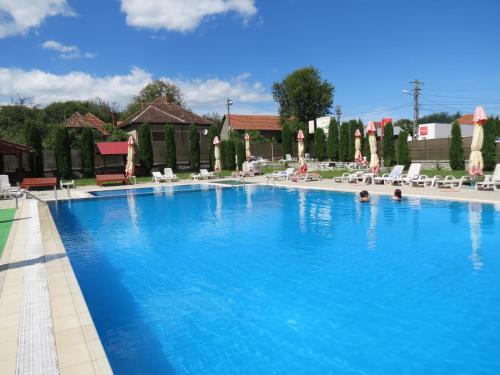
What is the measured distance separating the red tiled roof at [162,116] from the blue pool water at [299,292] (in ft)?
89.6

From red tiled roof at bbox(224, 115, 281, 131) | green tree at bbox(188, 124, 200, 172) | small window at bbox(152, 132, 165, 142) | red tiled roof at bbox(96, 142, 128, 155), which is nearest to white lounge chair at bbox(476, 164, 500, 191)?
green tree at bbox(188, 124, 200, 172)

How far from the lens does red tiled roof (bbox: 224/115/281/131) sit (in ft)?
157

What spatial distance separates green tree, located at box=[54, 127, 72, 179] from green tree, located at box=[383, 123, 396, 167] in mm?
23245

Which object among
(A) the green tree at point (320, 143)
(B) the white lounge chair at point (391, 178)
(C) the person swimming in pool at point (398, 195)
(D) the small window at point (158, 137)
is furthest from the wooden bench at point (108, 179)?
(A) the green tree at point (320, 143)

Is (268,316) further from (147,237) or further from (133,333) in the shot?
(147,237)

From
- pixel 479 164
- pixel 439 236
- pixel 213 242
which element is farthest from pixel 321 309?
pixel 479 164

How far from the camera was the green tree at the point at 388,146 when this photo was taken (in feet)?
92.7

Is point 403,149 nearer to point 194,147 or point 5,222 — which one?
point 194,147

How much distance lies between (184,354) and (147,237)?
594 cm

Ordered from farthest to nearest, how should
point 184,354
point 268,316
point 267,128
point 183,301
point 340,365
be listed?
point 267,128, point 183,301, point 268,316, point 184,354, point 340,365

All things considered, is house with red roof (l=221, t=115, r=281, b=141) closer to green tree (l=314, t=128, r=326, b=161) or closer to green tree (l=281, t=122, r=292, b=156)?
green tree (l=281, t=122, r=292, b=156)

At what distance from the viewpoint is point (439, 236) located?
8719mm

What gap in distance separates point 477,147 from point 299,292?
12.8 m

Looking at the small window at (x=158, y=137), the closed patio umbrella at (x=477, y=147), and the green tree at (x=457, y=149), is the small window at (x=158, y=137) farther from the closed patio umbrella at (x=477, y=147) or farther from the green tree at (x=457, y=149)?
the closed patio umbrella at (x=477, y=147)
